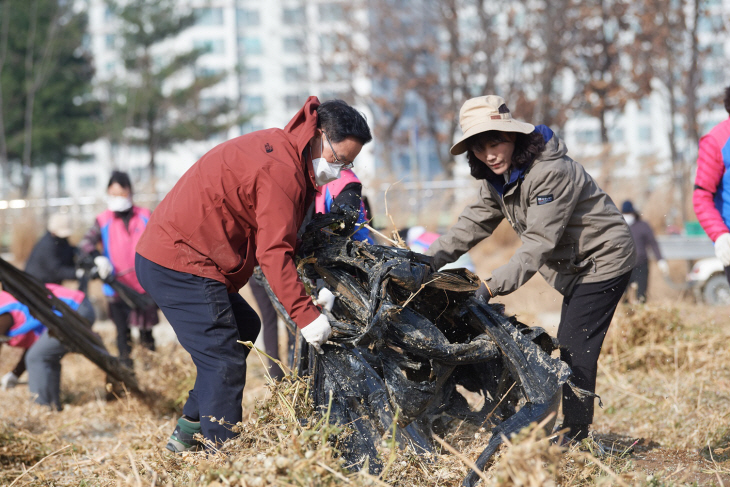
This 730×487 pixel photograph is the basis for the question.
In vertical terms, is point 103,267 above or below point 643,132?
below

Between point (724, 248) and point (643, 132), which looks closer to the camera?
point (724, 248)

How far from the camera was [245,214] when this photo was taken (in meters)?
3.34

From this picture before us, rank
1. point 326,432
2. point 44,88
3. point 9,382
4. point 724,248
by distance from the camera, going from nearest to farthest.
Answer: point 326,432
point 724,248
point 9,382
point 44,88

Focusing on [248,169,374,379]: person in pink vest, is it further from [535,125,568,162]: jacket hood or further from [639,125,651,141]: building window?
[639,125,651,141]: building window

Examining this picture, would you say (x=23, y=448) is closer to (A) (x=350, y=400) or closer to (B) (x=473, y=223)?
(A) (x=350, y=400)

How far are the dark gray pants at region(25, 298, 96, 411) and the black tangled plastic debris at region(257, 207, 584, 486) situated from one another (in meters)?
3.01

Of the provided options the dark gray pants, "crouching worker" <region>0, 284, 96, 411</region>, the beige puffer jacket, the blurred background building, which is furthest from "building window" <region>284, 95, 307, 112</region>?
the beige puffer jacket

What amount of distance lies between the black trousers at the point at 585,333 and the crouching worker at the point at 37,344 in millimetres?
3733

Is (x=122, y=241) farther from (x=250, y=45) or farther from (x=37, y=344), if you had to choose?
(x=250, y=45)

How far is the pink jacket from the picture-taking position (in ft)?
14.0

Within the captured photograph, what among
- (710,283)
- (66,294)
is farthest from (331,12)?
(66,294)

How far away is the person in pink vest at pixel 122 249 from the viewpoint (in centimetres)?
664

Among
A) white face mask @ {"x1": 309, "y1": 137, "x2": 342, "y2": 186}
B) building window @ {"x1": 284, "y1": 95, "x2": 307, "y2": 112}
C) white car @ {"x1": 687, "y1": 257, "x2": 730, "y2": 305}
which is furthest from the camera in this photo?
building window @ {"x1": 284, "y1": 95, "x2": 307, "y2": 112}

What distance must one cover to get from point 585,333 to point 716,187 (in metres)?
1.27
